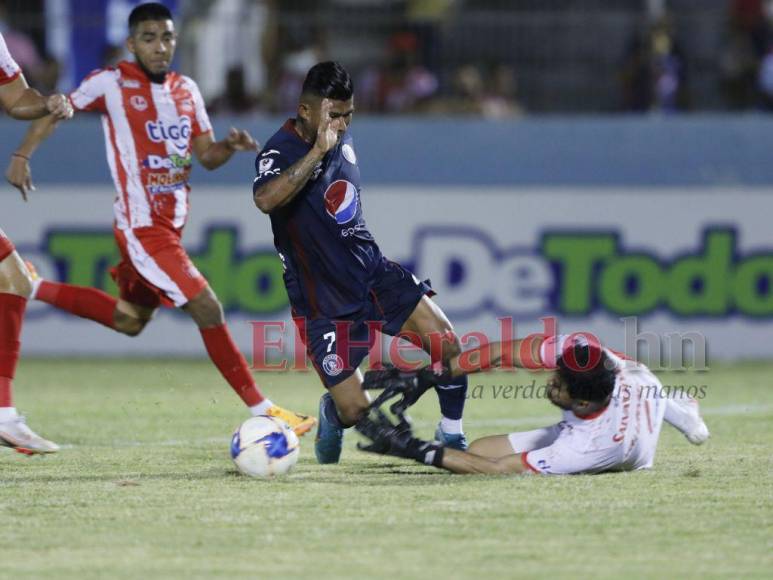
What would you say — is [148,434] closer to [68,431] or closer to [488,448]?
[68,431]

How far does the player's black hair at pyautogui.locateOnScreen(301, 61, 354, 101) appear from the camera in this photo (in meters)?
7.18

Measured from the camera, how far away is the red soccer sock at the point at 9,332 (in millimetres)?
Result: 7859

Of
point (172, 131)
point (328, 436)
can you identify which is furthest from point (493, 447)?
point (172, 131)

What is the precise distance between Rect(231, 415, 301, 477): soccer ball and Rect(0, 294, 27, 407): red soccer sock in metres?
1.59

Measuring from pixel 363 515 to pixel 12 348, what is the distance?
2.95 metres

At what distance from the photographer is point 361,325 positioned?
24.8 feet

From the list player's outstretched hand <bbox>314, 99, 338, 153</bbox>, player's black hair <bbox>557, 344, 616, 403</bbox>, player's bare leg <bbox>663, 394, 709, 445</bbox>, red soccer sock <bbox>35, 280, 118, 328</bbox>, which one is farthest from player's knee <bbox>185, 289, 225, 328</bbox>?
player's bare leg <bbox>663, 394, 709, 445</bbox>

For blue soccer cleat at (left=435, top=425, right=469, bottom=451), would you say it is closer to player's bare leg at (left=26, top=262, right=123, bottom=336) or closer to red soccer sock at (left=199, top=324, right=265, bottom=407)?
red soccer sock at (left=199, top=324, right=265, bottom=407)

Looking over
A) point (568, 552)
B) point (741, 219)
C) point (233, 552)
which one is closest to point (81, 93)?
point (233, 552)

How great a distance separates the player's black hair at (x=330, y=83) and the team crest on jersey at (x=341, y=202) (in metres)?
0.54

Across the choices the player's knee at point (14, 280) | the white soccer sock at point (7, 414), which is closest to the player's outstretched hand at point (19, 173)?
the player's knee at point (14, 280)

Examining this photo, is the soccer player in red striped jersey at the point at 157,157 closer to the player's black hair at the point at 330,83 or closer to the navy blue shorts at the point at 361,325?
the navy blue shorts at the point at 361,325

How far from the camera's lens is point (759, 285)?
1377 cm

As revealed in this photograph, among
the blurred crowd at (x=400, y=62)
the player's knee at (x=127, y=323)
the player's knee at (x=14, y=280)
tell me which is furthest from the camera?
the blurred crowd at (x=400, y=62)
